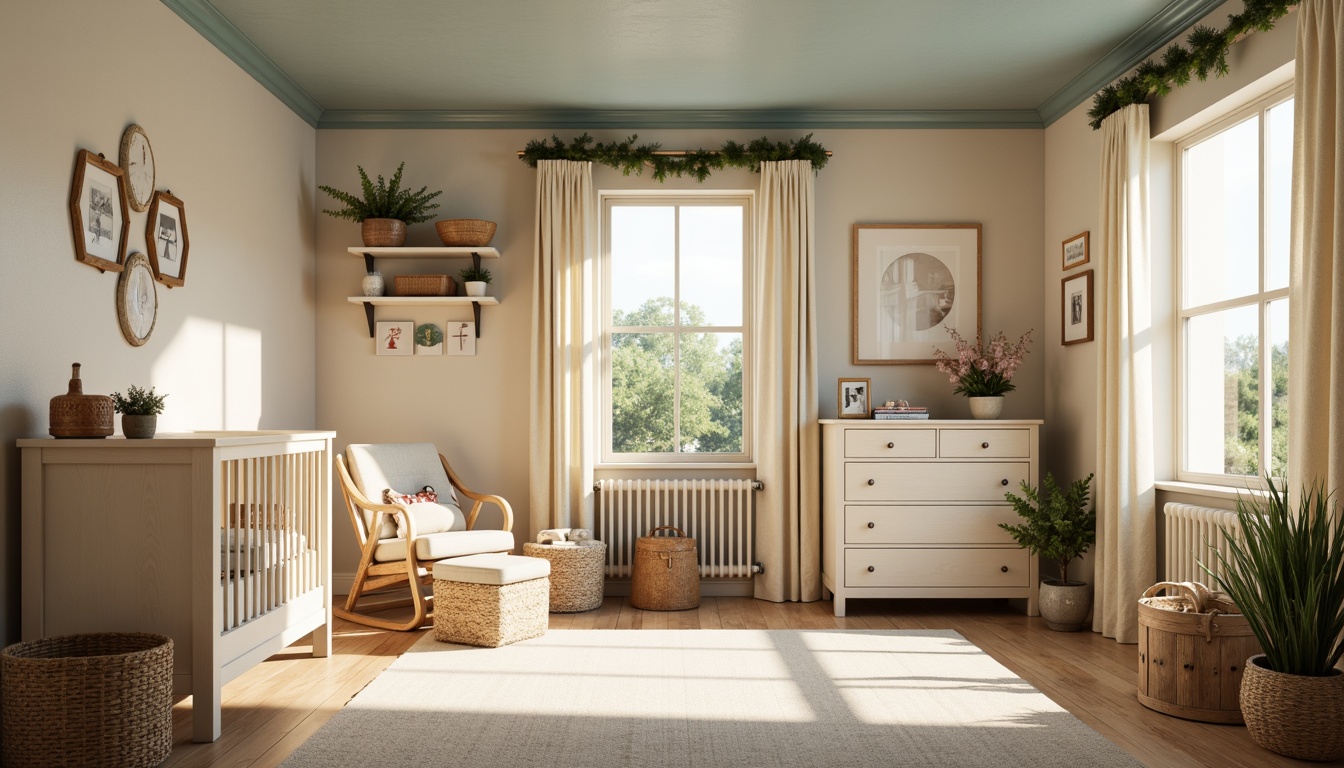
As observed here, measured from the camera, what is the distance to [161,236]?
3.66m

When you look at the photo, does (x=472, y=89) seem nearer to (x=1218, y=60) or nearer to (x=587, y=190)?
(x=587, y=190)

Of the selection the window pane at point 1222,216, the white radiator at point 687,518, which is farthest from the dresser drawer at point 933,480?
the window pane at point 1222,216

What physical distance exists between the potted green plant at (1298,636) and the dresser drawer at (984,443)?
1.88 meters

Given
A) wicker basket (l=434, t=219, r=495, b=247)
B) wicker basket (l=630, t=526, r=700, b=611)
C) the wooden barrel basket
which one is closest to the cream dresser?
wicker basket (l=630, t=526, r=700, b=611)

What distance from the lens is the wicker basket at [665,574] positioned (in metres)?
4.89

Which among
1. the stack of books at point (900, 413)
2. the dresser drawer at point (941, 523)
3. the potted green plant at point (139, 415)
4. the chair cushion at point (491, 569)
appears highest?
the potted green plant at point (139, 415)

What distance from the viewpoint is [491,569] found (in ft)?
13.1

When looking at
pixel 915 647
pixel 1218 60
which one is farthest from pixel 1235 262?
pixel 915 647

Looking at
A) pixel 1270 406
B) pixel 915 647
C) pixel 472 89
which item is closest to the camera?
pixel 1270 406

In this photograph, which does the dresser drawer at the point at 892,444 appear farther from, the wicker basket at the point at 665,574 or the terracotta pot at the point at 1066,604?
the wicker basket at the point at 665,574

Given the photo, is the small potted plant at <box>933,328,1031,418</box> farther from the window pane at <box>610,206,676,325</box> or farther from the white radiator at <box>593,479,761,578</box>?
the window pane at <box>610,206,676,325</box>

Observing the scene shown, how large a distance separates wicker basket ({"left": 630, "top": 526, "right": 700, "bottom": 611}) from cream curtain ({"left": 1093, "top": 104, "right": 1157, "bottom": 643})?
196cm

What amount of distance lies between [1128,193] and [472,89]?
126 inches

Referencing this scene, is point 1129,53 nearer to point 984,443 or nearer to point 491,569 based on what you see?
point 984,443
